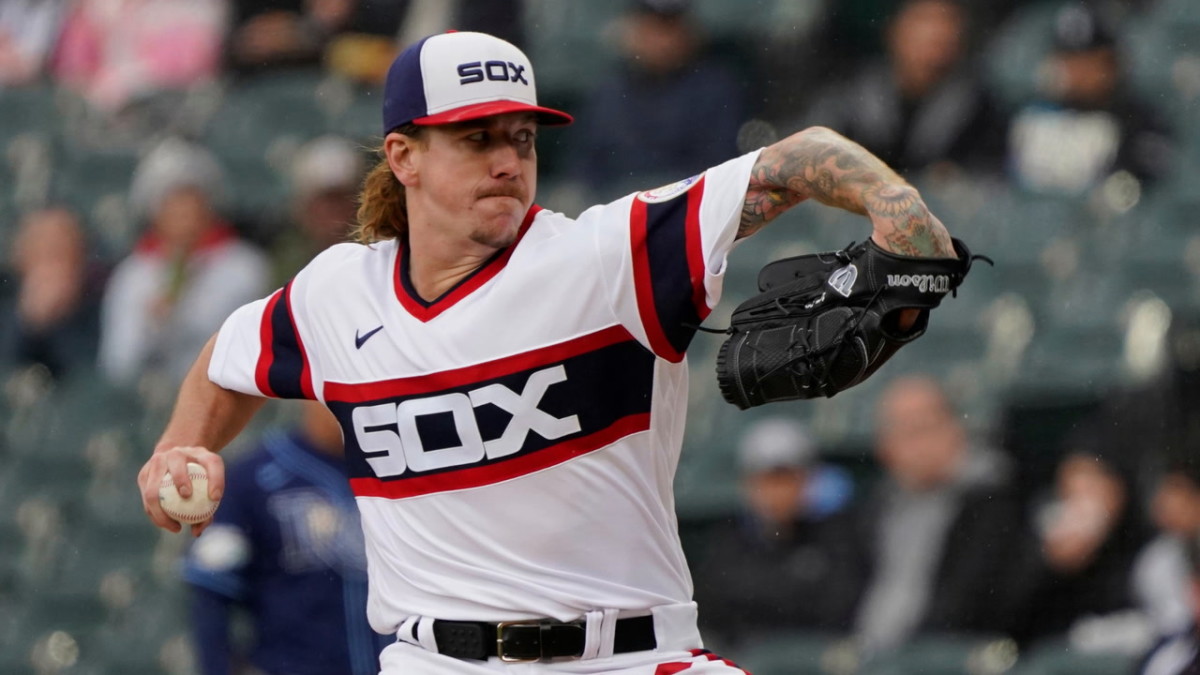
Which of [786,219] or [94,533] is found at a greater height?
[786,219]

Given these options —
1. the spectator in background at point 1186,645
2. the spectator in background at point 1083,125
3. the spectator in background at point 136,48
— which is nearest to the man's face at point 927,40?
the spectator in background at point 1083,125

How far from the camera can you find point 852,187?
2967mm

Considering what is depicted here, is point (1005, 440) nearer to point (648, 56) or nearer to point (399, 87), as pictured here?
point (648, 56)

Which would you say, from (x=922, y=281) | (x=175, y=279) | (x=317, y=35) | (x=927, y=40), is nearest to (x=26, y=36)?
(x=317, y=35)

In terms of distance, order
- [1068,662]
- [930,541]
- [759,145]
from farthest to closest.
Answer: [759,145], [930,541], [1068,662]

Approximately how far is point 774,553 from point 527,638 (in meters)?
3.19

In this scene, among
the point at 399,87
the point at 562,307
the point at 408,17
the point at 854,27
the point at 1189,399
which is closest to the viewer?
the point at 562,307

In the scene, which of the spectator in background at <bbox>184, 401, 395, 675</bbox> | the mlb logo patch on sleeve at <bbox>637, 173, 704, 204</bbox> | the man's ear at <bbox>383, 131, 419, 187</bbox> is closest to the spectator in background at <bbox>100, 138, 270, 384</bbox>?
the spectator in background at <bbox>184, 401, 395, 675</bbox>

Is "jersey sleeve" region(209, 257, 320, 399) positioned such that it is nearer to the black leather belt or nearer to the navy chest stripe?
the navy chest stripe

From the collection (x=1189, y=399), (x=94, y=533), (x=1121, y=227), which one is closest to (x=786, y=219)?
(x=1121, y=227)

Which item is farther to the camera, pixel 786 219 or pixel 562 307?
pixel 786 219

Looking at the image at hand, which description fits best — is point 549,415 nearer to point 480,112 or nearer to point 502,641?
point 502,641

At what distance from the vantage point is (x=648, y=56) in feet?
25.3

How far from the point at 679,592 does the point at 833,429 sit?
356 centimetres
